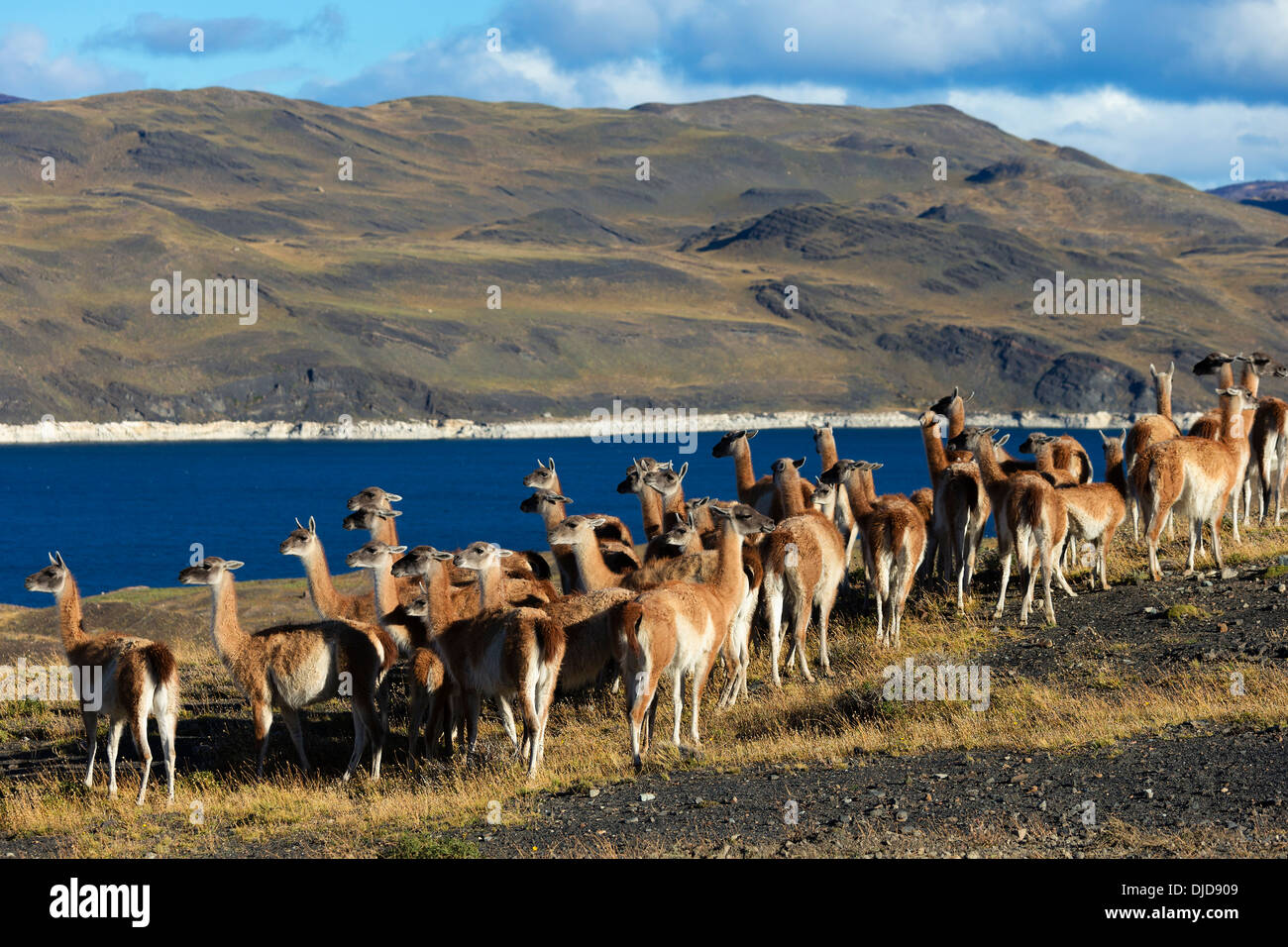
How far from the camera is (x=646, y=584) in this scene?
52.0ft

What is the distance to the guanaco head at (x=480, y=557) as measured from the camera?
14164 mm

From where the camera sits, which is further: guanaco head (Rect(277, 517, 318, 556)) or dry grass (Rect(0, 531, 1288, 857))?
guanaco head (Rect(277, 517, 318, 556))

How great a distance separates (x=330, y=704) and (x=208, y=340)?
618 feet

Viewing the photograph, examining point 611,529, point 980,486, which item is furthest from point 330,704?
point 980,486

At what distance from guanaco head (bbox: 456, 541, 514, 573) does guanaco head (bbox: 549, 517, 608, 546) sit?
1.23 m

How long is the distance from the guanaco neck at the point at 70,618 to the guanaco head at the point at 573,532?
5194 millimetres

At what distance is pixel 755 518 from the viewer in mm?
14500

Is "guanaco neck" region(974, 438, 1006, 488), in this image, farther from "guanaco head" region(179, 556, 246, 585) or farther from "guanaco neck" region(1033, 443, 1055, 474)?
"guanaco head" region(179, 556, 246, 585)

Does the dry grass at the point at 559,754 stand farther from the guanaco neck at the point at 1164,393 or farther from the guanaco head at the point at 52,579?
the guanaco neck at the point at 1164,393

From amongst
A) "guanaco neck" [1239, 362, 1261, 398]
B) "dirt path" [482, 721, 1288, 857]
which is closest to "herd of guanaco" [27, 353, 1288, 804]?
"guanaco neck" [1239, 362, 1261, 398]

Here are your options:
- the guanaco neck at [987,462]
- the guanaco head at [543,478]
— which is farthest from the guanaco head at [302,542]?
the guanaco neck at [987,462]

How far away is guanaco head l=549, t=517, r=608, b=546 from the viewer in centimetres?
1568
